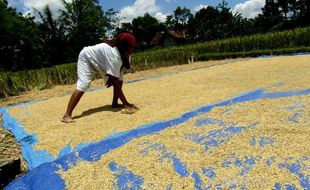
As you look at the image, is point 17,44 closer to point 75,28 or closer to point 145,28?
point 75,28

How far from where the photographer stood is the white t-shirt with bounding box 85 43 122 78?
13.1ft

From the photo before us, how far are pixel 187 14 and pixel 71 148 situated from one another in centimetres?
5560

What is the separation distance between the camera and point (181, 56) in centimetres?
1580

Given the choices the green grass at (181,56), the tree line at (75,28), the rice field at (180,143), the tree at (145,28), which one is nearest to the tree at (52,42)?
the tree line at (75,28)

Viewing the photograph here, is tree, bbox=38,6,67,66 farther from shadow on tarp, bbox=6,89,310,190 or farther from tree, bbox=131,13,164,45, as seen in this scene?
shadow on tarp, bbox=6,89,310,190

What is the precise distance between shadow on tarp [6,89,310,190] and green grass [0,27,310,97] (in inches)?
275

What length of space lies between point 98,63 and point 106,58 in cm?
17

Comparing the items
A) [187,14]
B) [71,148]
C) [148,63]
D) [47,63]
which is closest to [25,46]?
[47,63]

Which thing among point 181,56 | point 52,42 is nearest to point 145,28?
point 52,42

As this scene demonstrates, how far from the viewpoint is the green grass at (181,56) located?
31.9 ft

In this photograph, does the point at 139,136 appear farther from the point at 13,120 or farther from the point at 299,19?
the point at 299,19

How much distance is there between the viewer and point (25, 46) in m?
25.4

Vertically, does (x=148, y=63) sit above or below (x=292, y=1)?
below

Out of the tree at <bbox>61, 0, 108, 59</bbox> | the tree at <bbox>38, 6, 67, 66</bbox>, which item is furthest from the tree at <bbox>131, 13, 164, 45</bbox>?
the tree at <bbox>38, 6, 67, 66</bbox>
